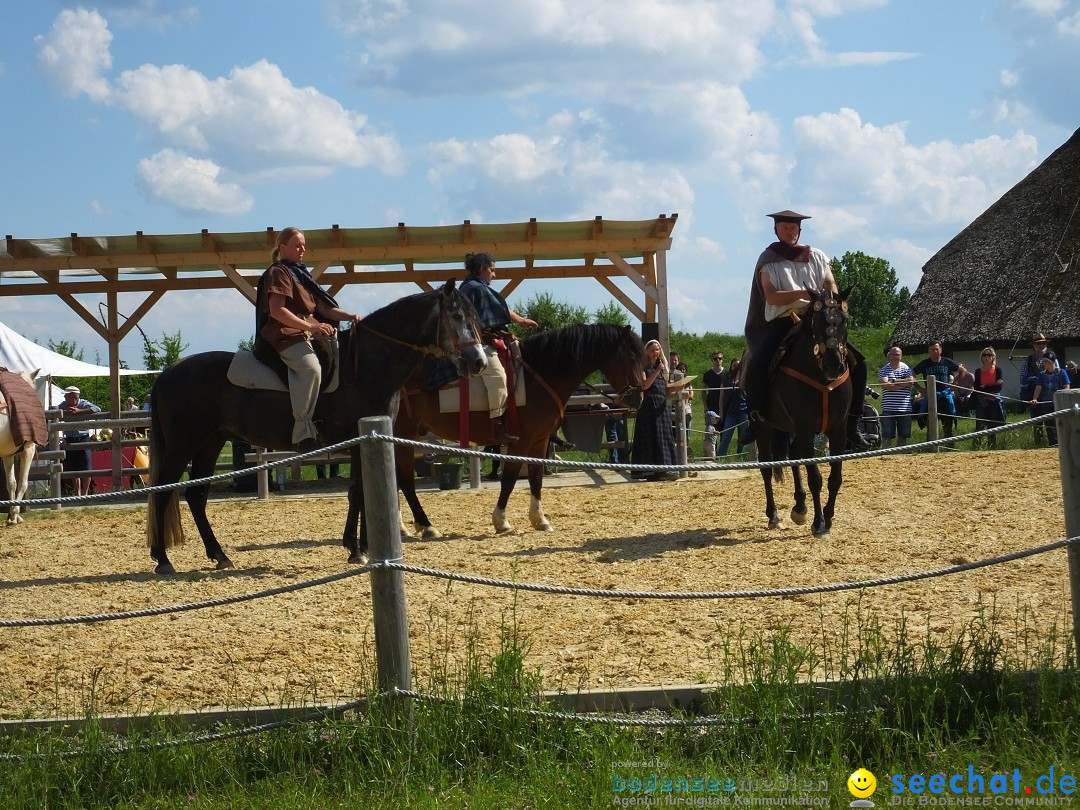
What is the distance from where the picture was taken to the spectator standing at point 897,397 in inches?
651

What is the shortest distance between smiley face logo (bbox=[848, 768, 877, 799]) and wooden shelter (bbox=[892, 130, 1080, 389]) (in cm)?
2710

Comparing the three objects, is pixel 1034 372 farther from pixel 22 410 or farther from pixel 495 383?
pixel 22 410

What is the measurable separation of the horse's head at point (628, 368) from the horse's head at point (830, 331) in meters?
1.79

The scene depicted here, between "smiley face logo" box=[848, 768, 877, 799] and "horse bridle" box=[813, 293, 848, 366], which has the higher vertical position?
"horse bridle" box=[813, 293, 848, 366]

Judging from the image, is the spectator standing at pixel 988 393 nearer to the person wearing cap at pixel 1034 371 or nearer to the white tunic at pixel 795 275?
the person wearing cap at pixel 1034 371

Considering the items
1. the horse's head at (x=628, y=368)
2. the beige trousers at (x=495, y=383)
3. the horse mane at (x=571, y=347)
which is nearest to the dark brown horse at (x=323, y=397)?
the beige trousers at (x=495, y=383)

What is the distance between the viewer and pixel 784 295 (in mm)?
9016

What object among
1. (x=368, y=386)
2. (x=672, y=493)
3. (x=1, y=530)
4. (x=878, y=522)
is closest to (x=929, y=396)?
(x=672, y=493)

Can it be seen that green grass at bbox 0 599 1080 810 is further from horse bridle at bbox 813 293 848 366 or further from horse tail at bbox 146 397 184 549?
horse bridle at bbox 813 293 848 366

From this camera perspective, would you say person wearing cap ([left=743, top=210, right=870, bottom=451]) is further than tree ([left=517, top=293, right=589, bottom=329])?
No

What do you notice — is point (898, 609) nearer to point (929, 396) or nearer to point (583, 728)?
point (583, 728)

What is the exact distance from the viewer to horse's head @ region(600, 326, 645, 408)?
10.0 m

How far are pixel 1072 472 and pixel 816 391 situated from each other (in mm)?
4560

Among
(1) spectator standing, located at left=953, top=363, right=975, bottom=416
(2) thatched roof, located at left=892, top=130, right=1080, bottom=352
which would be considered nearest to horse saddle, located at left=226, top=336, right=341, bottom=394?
(1) spectator standing, located at left=953, top=363, right=975, bottom=416
